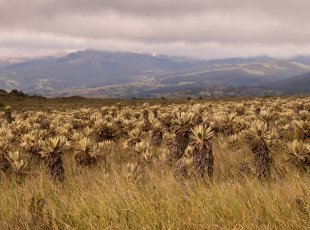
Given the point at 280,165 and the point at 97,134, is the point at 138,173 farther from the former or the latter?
the point at 97,134

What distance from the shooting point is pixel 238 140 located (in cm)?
1104

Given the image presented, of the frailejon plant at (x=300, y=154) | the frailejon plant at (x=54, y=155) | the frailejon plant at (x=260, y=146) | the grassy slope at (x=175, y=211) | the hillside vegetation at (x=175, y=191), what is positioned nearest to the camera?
the grassy slope at (x=175, y=211)

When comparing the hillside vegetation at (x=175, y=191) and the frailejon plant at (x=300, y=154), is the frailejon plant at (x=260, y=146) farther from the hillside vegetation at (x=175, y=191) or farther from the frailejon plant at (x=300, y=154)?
the frailejon plant at (x=300, y=154)

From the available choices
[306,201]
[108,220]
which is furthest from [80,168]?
[306,201]

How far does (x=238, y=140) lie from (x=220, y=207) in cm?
615

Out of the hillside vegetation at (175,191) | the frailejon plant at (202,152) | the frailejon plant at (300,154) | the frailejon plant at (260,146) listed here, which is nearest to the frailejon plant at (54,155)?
the hillside vegetation at (175,191)

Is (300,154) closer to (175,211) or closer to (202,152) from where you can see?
(202,152)

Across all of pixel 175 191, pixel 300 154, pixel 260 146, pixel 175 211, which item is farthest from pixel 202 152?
pixel 175 211

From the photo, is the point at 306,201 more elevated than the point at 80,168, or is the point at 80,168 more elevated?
the point at 306,201

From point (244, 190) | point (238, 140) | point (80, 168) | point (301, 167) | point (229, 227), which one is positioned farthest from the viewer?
point (238, 140)

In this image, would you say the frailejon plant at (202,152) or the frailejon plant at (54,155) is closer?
the frailejon plant at (202,152)

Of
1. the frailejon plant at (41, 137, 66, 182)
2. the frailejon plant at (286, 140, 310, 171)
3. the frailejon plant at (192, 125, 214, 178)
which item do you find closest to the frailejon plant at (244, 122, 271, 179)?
the frailejon plant at (286, 140, 310, 171)

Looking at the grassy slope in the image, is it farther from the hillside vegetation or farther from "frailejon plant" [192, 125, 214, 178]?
"frailejon plant" [192, 125, 214, 178]

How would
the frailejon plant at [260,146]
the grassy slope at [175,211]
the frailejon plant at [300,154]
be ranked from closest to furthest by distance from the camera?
1. the grassy slope at [175,211]
2. the frailejon plant at [300,154]
3. the frailejon plant at [260,146]
